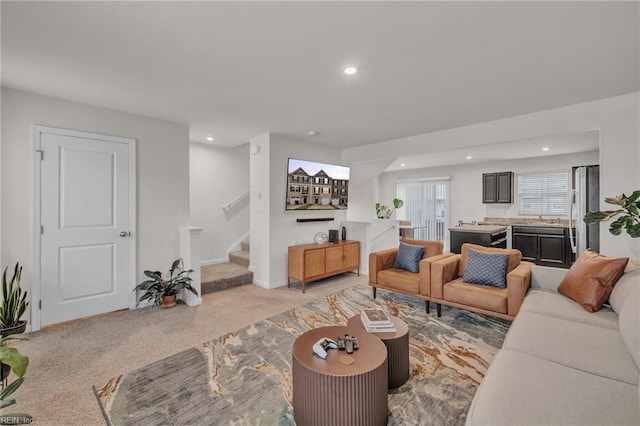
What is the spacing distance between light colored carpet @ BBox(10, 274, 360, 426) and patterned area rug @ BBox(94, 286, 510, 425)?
6.2 inches

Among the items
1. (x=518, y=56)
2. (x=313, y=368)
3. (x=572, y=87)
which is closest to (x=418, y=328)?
(x=313, y=368)

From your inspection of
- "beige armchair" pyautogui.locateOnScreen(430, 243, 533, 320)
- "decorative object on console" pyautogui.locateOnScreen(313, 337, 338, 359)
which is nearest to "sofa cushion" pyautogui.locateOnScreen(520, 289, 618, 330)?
"beige armchair" pyautogui.locateOnScreen(430, 243, 533, 320)

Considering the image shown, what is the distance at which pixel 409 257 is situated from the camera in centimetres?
377

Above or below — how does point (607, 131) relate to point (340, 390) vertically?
above

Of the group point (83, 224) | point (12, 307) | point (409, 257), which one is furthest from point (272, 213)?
point (12, 307)

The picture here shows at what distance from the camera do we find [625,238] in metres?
2.91

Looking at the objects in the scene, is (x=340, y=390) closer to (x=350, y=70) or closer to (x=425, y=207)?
(x=350, y=70)

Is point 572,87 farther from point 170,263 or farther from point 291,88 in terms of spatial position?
point 170,263

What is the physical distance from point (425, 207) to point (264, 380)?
271 inches

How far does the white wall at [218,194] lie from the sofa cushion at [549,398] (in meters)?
4.83

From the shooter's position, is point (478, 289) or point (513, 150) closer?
point (478, 289)

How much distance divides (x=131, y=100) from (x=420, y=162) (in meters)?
5.78

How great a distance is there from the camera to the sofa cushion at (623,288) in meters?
2.00

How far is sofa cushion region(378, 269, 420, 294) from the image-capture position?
3.43 metres
